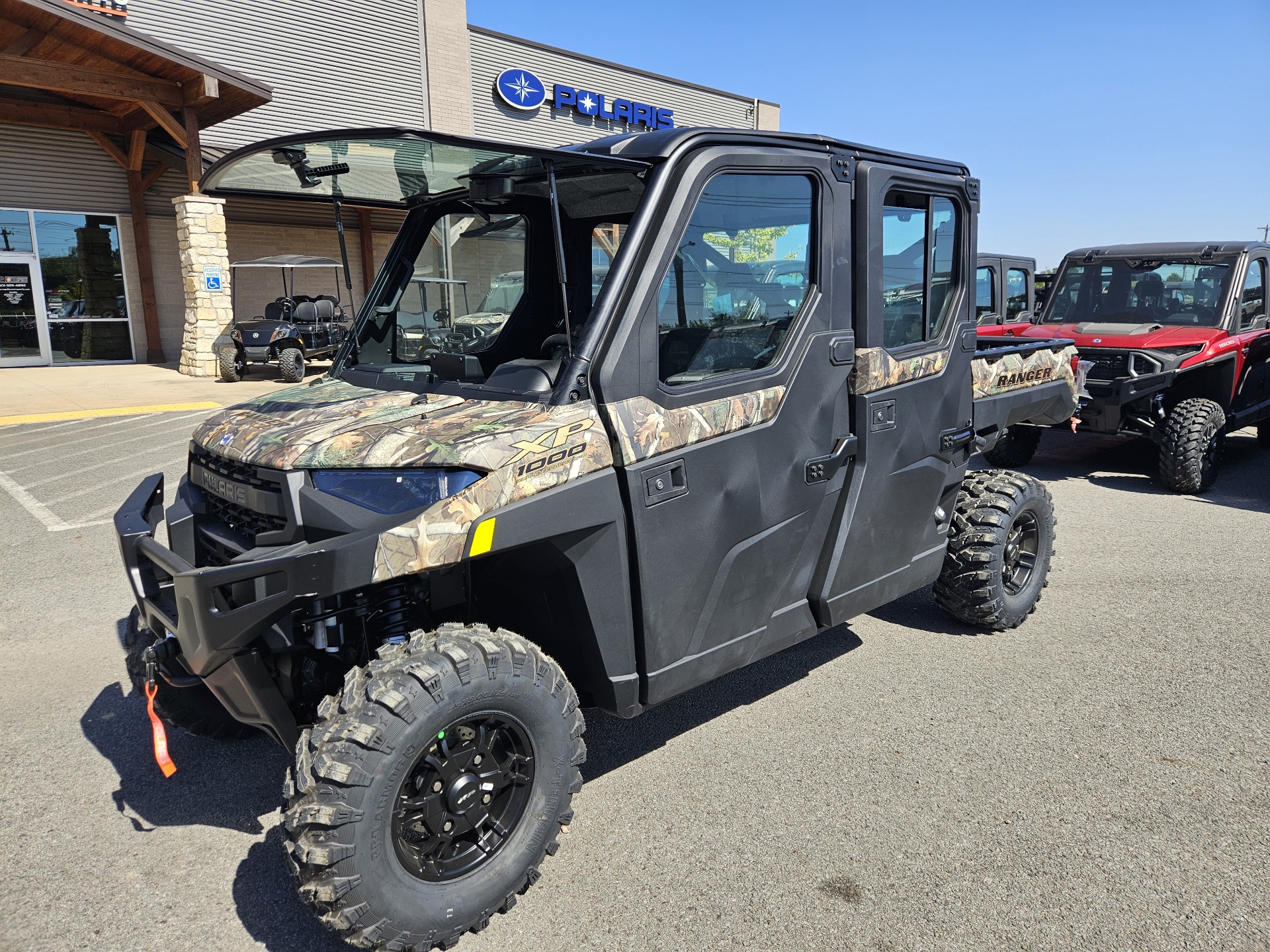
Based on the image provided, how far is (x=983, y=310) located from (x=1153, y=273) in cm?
324

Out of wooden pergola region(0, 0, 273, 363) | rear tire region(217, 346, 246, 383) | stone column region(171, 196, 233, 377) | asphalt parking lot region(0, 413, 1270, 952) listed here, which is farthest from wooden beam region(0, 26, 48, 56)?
asphalt parking lot region(0, 413, 1270, 952)

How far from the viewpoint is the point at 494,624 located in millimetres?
3098

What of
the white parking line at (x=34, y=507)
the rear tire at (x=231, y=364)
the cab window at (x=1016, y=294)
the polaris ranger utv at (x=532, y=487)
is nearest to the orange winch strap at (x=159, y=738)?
the polaris ranger utv at (x=532, y=487)

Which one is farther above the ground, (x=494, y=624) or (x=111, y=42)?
(x=111, y=42)

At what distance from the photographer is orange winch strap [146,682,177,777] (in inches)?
103

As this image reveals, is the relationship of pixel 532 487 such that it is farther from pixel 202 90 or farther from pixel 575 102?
pixel 575 102

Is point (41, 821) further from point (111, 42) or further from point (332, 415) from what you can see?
point (111, 42)

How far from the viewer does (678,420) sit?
283cm

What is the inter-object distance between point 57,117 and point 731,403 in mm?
19438

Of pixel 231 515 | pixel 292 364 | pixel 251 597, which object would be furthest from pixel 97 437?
pixel 251 597

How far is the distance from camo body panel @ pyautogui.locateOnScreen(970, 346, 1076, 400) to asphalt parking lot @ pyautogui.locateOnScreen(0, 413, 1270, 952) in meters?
1.33

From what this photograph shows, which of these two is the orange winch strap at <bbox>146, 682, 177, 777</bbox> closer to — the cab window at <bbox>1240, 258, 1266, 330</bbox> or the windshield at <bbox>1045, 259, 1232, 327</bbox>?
the windshield at <bbox>1045, 259, 1232, 327</bbox>

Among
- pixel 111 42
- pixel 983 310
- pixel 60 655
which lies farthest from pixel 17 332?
pixel 983 310

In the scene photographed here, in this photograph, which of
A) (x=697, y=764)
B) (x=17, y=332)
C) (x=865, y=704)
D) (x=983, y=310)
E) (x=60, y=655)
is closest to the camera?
(x=697, y=764)
